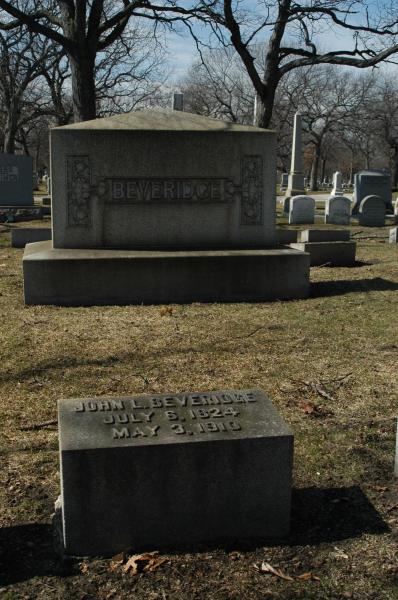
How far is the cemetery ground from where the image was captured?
2.87 metres

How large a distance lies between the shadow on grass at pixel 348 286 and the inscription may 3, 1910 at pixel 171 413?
560 cm

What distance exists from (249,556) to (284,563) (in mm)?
165

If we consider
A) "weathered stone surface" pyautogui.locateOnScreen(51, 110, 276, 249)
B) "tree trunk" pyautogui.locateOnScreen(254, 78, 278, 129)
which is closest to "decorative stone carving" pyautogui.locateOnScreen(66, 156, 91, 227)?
"weathered stone surface" pyautogui.locateOnScreen(51, 110, 276, 249)

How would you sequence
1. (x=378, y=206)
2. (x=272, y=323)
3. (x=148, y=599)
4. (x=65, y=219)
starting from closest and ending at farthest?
(x=148, y=599) → (x=272, y=323) → (x=65, y=219) → (x=378, y=206)

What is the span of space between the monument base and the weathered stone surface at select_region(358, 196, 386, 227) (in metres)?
13.1

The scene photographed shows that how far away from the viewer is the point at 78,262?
791cm

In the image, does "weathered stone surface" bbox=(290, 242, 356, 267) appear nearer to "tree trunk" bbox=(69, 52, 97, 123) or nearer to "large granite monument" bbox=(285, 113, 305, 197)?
"tree trunk" bbox=(69, 52, 97, 123)

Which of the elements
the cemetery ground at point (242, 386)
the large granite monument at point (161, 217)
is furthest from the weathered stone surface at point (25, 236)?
the large granite monument at point (161, 217)

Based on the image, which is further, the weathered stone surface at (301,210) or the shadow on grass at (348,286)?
the weathered stone surface at (301,210)

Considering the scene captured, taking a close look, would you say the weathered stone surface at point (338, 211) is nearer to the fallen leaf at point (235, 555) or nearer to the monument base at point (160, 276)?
the monument base at point (160, 276)

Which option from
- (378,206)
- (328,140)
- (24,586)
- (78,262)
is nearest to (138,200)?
(78,262)

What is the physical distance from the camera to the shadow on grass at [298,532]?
2.94 meters

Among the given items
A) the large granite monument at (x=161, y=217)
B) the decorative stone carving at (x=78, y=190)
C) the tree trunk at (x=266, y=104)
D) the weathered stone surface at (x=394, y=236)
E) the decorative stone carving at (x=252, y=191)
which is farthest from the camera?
Result: the tree trunk at (x=266, y=104)

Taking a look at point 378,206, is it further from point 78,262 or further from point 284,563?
point 284,563
